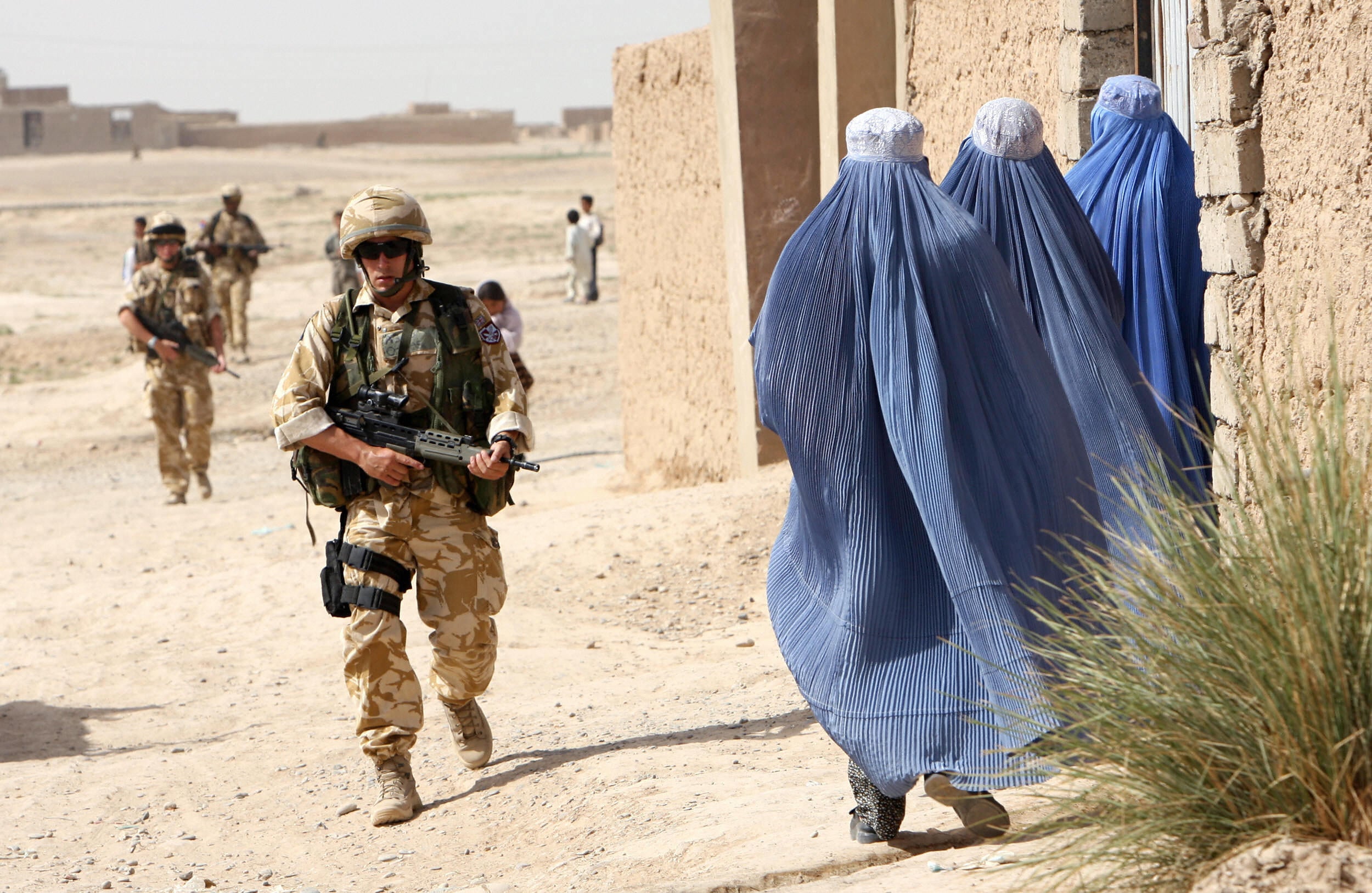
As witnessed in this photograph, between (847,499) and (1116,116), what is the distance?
203 centimetres

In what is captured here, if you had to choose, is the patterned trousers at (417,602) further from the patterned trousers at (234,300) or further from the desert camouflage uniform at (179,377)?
the patterned trousers at (234,300)

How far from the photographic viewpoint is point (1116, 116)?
4.53m

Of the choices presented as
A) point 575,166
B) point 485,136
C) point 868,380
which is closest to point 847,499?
point 868,380

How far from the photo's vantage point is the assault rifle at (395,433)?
4.06m

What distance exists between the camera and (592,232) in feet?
60.8

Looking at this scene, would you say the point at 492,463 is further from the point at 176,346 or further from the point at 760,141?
the point at 176,346

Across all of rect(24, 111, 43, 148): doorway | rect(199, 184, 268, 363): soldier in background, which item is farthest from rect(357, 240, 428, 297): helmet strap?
rect(24, 111, 43, 148): doorway

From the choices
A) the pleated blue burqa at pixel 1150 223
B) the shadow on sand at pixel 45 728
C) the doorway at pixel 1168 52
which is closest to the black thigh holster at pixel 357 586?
the shadow on sand at pixel 45 728

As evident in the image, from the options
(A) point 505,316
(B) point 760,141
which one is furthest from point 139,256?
(B) point 760,141

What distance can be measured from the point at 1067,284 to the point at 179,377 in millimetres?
7147

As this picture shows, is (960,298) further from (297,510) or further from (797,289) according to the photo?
(297,510)

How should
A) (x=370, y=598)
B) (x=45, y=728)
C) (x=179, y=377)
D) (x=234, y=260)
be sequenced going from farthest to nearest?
(x=234, y=260), (x=179, y=377), (x=45, y=728), (x=370, y=598)

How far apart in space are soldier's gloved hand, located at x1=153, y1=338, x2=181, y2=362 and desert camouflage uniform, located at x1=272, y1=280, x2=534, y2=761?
5.51m

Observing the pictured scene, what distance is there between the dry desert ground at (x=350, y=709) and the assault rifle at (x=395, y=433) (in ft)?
3.36
